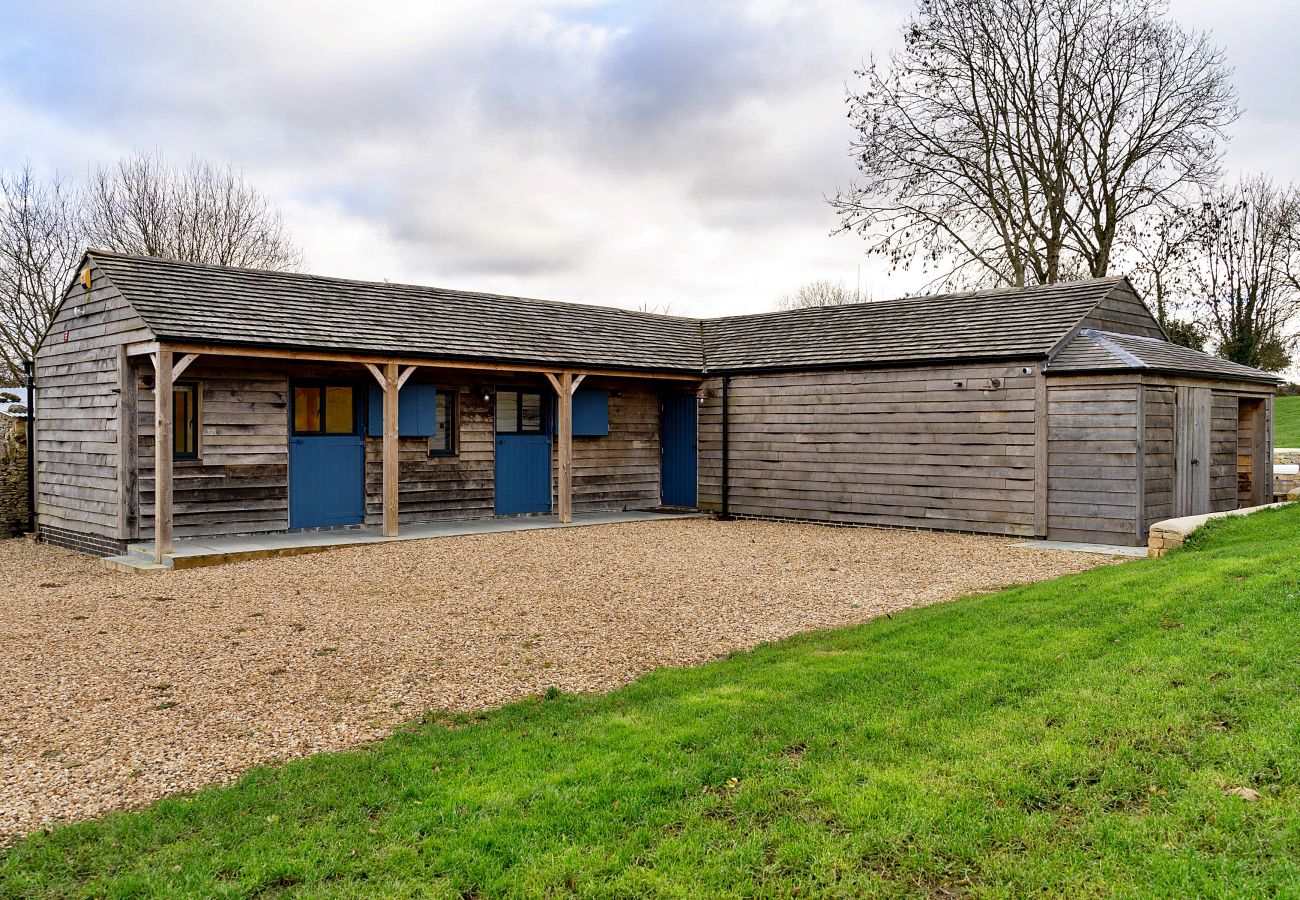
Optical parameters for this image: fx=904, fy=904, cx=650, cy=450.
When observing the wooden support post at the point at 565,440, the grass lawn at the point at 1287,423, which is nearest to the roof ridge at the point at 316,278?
the wooden support post at the point at 565,440

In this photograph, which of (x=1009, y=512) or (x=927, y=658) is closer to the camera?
(x=927, y=658)

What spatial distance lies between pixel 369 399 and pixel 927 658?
413 inches

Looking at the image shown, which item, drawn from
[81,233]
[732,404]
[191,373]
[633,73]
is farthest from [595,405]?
[81,233]

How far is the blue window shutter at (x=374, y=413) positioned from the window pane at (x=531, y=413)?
2714 mm

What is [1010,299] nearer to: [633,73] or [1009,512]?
[1009,512]

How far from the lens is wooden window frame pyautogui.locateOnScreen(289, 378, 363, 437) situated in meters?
13.4

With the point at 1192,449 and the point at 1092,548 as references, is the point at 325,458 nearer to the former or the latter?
the point at 1092,548

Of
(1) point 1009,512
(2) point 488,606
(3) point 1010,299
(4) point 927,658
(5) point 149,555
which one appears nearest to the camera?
(4) point 927,658

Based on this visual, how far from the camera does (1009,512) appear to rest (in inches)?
524

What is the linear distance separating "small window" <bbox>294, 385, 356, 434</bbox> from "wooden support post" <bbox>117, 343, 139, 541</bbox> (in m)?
2.17

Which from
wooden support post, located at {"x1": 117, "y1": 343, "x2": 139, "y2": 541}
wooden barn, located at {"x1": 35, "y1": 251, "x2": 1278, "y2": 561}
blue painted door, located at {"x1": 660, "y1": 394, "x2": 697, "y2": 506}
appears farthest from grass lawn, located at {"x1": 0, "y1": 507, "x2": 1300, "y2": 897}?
blue painted door, located at {"x1": 660, "y1": 394, "x2": 697, "y2": 506}

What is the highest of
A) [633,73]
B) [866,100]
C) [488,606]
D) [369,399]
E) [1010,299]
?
[866,100]

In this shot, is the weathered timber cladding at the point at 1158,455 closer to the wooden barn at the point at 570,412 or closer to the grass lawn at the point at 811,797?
the wooden barn at the point at 570,412

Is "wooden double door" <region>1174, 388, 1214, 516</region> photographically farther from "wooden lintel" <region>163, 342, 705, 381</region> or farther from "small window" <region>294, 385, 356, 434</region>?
"small window" <region>294, 385, 356, 434</region>
